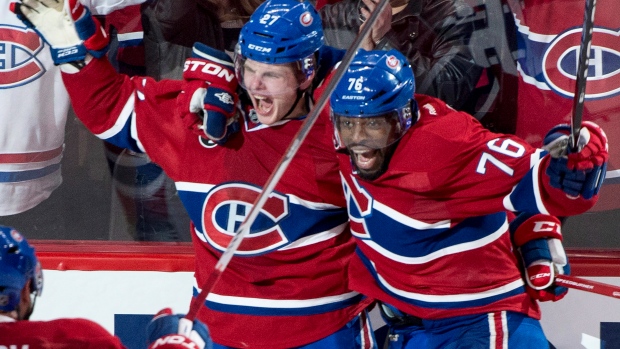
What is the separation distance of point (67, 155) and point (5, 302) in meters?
1.24

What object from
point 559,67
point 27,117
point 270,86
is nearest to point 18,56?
point 27,117

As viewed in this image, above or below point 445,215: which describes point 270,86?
above

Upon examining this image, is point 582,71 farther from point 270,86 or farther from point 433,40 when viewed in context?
point 433,40

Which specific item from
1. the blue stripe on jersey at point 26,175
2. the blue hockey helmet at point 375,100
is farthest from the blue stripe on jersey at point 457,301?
the blue stripe on jersey at point 26,175

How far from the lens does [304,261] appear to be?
9.63 ft

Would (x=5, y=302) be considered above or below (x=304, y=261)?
above

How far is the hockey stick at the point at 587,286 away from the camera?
289cm

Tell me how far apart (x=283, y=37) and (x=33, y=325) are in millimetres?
990

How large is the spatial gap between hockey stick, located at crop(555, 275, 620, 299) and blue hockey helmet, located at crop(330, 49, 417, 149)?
637mm

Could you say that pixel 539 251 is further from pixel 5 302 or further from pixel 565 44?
pixel 5 302

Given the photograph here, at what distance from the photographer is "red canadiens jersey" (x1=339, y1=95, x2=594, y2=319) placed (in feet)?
8.55

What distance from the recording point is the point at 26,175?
3.42 metres

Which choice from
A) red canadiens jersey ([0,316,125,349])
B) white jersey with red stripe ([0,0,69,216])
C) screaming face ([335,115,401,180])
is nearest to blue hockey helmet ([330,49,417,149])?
screaming face ([335,115,401,180])

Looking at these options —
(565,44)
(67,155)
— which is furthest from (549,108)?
(67,155)
